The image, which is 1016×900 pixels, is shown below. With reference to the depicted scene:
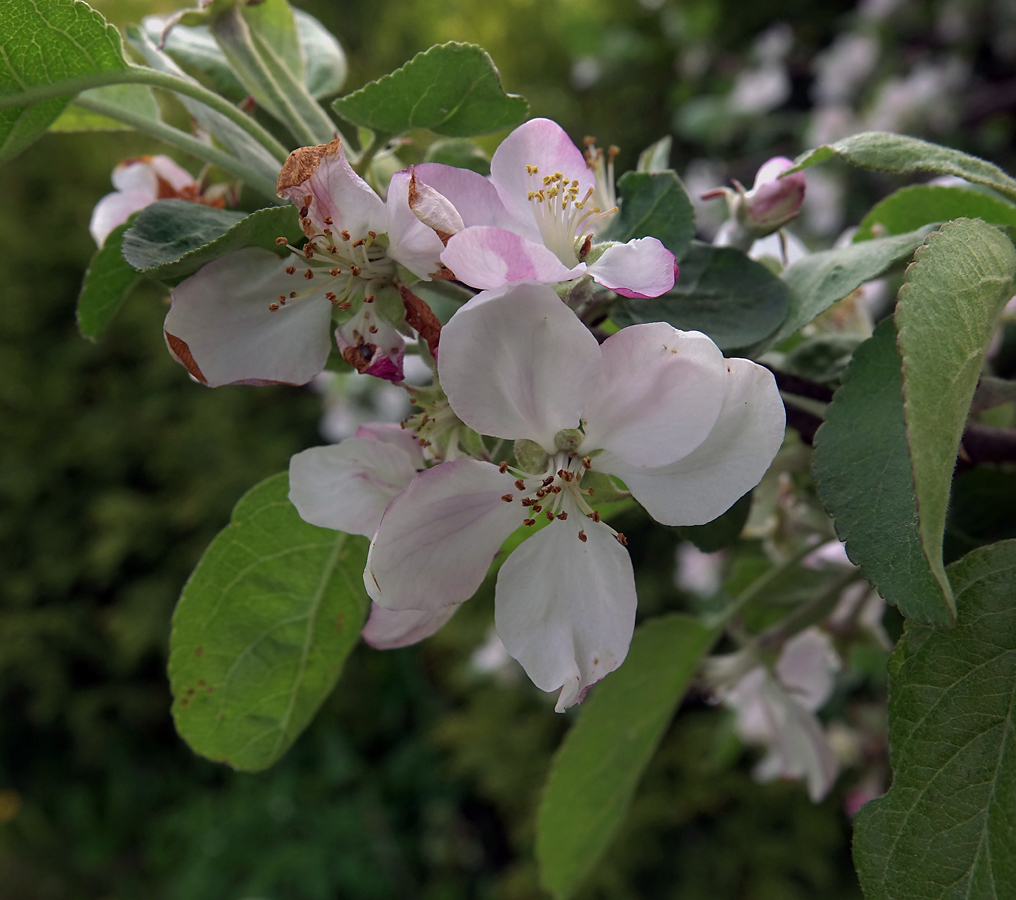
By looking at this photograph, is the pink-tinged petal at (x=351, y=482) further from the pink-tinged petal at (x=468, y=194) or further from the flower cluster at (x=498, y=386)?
the pink-tinged petal at (x=468, y=194)

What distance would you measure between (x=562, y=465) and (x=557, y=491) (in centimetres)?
2

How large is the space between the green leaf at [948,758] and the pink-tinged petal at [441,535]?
7.7 inches

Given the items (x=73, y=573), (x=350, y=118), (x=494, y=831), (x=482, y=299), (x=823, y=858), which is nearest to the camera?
(x=482, y=299)

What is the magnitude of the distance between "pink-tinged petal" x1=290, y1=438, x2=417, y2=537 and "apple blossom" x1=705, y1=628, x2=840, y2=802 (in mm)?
427

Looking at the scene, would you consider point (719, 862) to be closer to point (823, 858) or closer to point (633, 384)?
point (823, 858)

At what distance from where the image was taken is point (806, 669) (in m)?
0.73

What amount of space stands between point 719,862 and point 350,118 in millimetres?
2480

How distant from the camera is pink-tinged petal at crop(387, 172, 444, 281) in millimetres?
378

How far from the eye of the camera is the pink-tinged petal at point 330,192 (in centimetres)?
38

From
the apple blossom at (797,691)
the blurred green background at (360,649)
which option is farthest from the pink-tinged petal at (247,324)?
the blurred green background at (360,649)

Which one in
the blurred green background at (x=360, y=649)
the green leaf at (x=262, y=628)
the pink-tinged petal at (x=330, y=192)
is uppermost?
the pink-tinged petal at (x=330, y=192)

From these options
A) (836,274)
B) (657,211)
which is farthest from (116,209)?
(836,274)

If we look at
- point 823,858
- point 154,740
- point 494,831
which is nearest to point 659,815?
point 823,858

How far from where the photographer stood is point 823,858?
2.27 meters
